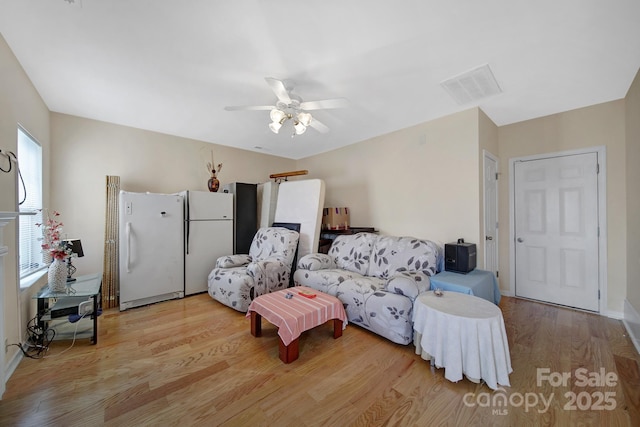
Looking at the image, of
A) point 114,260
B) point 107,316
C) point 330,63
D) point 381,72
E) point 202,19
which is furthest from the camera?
point 114,260

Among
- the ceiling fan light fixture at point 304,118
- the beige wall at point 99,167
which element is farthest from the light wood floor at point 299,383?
the ceiling fan light fixture at point 304,118

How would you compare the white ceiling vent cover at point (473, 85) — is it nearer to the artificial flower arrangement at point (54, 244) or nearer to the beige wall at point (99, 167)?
the beige wall at point (99, 167)

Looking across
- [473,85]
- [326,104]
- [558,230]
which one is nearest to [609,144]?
[558,230]

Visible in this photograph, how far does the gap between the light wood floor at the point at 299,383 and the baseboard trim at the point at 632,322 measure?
0.07 meters

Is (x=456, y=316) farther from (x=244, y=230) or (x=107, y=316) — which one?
(x=107, y=316)

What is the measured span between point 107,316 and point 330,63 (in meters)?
3.68

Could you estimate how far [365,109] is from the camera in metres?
2.92

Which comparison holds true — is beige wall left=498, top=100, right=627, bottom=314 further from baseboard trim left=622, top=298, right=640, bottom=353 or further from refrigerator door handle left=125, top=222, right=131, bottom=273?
refrigerator door handle left=125, top=222, right=131, bottom=273

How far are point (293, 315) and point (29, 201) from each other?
2878mm

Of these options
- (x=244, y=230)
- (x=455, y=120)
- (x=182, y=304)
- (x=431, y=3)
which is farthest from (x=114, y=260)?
(x=455, y=120)

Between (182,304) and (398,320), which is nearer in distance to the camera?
(398,320)

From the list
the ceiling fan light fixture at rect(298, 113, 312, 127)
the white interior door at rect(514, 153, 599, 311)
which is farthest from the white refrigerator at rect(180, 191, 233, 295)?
the white interior door at rect(514, 153, 599, 311)

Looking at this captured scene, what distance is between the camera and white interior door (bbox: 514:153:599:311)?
2.81 m

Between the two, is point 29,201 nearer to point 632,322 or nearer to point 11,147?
point 11,147
